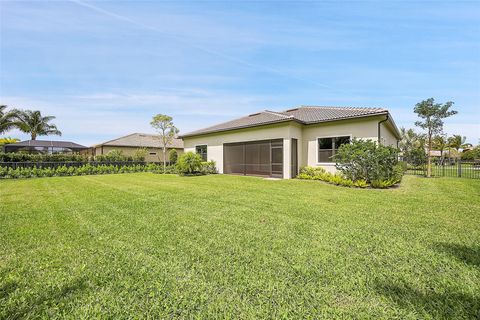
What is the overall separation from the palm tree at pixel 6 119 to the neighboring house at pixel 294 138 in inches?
954

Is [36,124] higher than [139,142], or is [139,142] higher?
[36,124]

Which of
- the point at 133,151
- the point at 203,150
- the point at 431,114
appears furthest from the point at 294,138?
the point at 133,151

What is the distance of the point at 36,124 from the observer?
30.8m

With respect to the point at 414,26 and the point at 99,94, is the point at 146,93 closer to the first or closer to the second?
the point at 99,94

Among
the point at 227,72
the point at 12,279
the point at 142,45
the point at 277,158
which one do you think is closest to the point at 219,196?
the point at 12,279

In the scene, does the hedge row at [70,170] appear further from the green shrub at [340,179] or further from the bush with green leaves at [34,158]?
the green shrub at [340,179]

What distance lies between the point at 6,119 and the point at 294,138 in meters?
31.4

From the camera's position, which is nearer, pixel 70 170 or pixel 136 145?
pixel 70 170

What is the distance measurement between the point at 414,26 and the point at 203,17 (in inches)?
335

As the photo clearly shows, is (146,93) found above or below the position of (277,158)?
above

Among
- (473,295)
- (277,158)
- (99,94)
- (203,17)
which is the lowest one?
(473,295)

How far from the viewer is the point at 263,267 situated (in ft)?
9.36

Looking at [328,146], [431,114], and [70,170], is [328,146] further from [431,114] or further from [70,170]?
[70,170]

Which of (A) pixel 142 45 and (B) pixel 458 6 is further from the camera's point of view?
(A) pixel 142 45
